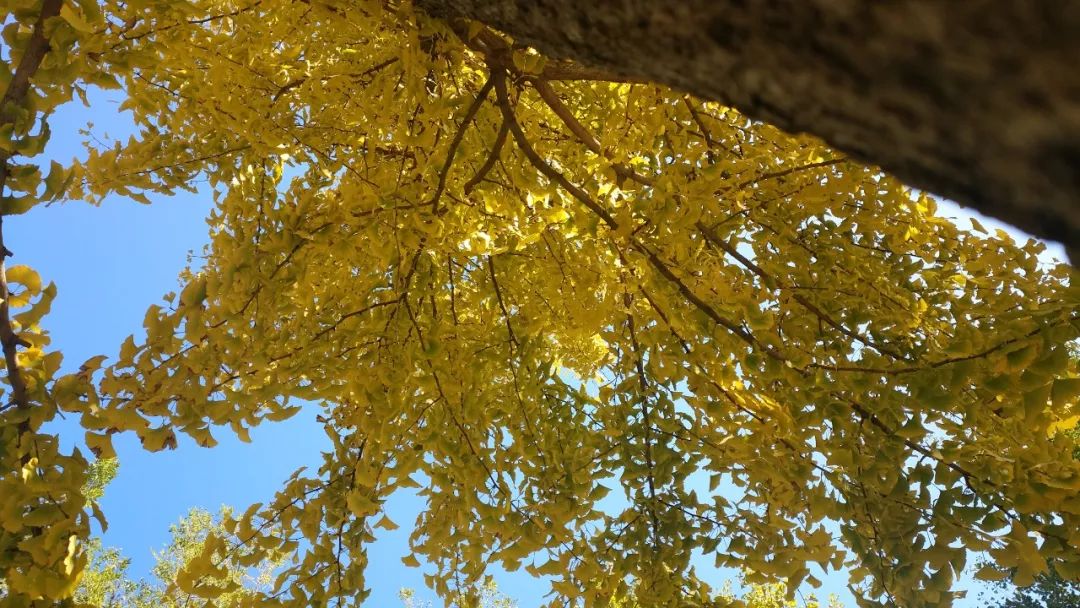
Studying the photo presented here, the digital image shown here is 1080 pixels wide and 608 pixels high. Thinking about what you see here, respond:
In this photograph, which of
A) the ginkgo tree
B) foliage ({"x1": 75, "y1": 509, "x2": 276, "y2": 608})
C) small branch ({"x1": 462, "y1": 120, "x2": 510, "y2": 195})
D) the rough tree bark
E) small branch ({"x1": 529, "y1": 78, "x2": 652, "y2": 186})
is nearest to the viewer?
the rough tree bark

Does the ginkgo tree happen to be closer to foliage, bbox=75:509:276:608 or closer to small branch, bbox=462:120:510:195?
small branch, bbox=462:120:510:195

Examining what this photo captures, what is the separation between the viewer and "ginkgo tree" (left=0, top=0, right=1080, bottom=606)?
145 cm

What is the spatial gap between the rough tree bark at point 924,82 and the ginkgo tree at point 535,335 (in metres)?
0.91

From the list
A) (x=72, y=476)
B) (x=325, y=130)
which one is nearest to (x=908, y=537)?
(x=72, y=476)

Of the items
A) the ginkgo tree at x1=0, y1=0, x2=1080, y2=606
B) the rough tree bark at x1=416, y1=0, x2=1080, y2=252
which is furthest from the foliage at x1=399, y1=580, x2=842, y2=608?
the rough tree bark at x1=416, y1=0, x2=1080, y2=252

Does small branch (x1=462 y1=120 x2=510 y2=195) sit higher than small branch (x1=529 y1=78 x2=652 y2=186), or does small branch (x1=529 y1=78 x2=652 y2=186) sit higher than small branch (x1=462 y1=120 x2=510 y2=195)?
small branch (x1=529 y1=78 x2=652 y2=186)

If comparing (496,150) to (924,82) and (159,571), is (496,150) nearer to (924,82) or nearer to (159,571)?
(924,82)

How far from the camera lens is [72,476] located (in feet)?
4.26

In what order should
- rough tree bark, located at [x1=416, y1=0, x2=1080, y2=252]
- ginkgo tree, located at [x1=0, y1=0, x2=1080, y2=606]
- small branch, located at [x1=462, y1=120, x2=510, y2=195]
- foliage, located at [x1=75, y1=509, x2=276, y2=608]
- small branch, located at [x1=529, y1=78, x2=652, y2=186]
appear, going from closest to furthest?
rough tree bark, located at [x1=416, y1=0, x2=1080, y2=252]
ginkgo tree, located at [x1=0, y1=0, x2=1080, y2=606]
small branch, located at [x1=462, y1=120, x2=510, y2=195]
small branch, located at [x1=529, y1=78, x2=652, y2=186]
foliage, located at [x1=75, y1=509, x2=276, y2=608]

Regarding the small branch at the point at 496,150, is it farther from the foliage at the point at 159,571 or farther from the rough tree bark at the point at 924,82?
the foliage at the point at 159,571

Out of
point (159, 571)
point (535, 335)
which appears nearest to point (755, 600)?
point (535, 335)

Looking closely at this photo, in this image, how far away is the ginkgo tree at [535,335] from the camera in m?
1.45

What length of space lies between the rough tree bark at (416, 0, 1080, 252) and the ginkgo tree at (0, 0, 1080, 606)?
0.91m

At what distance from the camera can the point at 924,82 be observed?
0.46m
